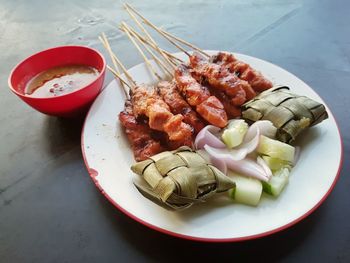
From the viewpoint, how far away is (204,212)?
148 centimetres

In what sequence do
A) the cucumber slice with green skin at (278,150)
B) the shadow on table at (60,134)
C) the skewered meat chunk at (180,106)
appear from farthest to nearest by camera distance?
the shadow on table at (60,134) < the skewered meat chunk at (180,106) < the cucumber slice with green skin at (278,150)

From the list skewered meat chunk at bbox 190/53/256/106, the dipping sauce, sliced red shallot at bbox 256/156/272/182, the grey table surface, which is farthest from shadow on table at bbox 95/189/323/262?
the dipping sauce

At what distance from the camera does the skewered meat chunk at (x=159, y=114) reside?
5.72 ft

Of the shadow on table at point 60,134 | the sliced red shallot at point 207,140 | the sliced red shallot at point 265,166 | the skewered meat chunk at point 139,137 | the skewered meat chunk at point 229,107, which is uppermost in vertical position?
the skewered meat chunk at point 229,107

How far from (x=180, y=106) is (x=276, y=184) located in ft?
2.24

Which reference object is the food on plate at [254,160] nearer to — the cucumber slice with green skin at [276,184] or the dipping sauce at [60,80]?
the cucumber slice with green skin at [276,184]

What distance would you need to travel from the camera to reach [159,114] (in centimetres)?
178

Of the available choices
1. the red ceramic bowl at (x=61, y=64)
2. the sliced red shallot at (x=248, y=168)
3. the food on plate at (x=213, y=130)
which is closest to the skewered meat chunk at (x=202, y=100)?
the food on plate at (x=213, y=130)

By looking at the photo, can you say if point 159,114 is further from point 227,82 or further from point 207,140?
point 227,82

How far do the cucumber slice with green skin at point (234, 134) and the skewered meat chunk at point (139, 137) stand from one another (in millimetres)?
354

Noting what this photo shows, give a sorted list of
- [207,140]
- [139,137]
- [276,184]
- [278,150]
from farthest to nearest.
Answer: [139,137]
[207,140]
[278,150]
[276,184]

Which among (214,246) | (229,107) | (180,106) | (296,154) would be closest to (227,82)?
(229,107)

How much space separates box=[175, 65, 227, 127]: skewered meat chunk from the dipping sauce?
0.60m

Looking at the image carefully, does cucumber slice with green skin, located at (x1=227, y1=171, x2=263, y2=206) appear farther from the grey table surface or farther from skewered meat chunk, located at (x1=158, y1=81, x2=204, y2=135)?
skewered meat chunk, located at (x1=158, y1=81, x2=204, y2=135)
